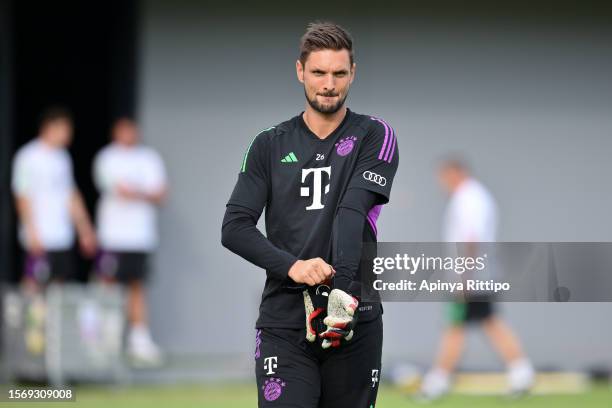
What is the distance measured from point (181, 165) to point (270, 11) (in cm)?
209

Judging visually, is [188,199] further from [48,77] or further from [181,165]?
[48,77]

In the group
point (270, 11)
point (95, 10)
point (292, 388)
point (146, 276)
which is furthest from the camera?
point (95, 10)

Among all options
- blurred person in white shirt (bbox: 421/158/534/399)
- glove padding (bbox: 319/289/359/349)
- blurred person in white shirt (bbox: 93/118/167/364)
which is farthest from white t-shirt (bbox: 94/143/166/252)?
glove padding (bbox: 319/289/359/349)

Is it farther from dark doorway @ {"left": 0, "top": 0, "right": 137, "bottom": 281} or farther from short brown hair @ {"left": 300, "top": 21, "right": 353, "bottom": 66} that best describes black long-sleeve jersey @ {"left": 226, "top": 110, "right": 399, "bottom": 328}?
dark doorway @ {"left": 0, "top": 0, "right": 137, "bottom": 281}

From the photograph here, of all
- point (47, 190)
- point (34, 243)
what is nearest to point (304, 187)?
point (34, 243)

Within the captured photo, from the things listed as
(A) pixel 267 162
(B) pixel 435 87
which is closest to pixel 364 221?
(A) pixel 267 162

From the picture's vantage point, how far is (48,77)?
1681cm

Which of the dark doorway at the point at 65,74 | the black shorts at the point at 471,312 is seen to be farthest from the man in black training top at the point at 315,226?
the dark doorway at the point at 65,74

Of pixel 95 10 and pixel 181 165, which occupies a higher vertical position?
pixel 95 10

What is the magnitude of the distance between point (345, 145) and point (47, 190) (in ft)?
24.8

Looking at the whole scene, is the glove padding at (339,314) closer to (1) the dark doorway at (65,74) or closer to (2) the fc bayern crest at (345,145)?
(2) the fc bayern crest at (345,145)

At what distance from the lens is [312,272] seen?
15.8ft

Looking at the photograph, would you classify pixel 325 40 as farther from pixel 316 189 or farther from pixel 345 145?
pixel 316 189

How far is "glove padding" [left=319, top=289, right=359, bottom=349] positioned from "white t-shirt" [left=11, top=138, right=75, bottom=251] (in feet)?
25.5
